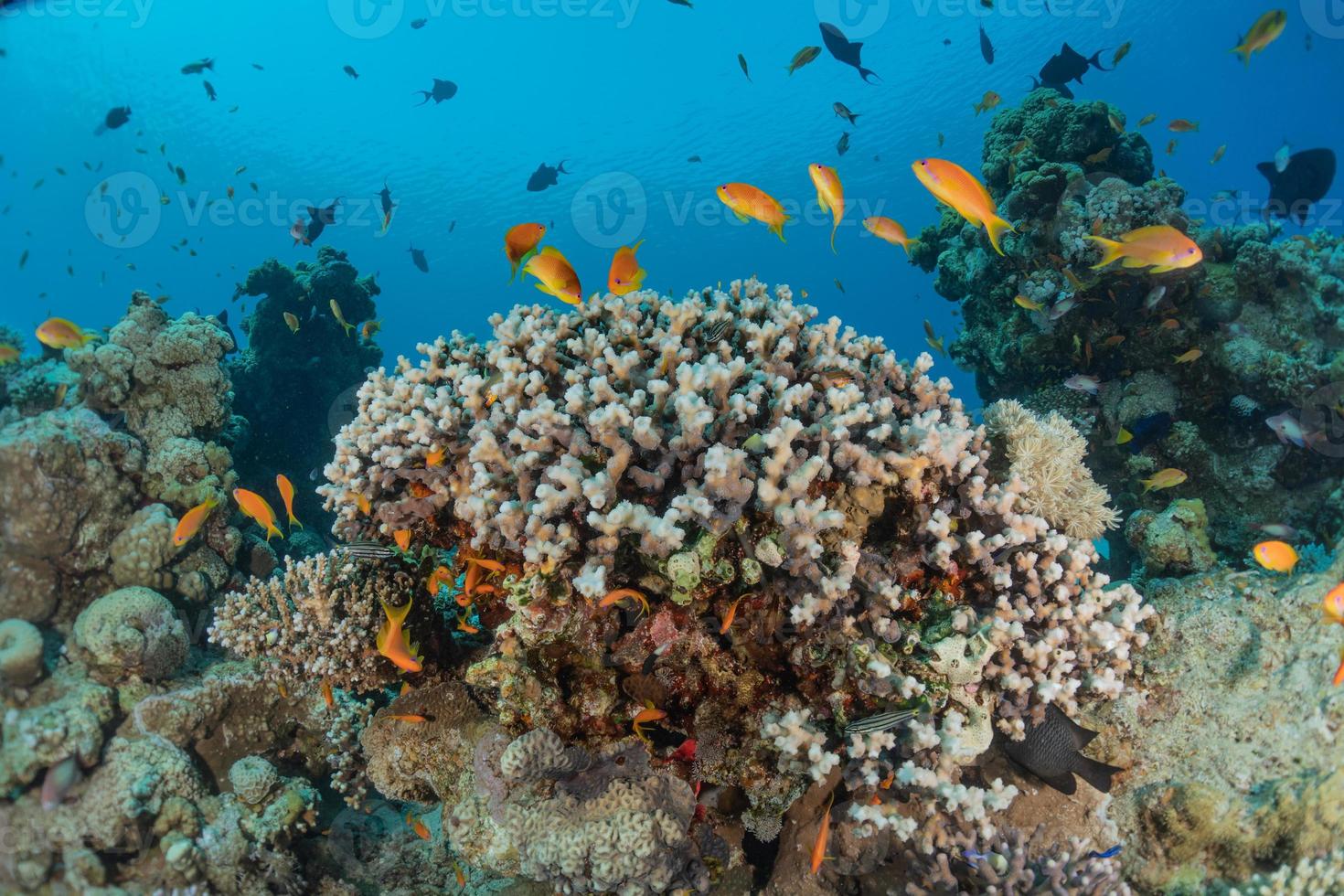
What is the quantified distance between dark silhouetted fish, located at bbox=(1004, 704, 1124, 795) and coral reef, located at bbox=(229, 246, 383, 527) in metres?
11.5

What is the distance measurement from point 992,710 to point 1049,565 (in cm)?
77

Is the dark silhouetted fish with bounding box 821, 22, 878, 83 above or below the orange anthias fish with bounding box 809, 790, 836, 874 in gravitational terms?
above

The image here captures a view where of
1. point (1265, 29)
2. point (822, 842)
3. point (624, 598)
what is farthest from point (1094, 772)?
point (1265, 29)

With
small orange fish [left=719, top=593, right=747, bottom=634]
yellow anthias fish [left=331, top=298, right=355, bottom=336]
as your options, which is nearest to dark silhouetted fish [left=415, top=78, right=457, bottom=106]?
yellow anthias fish [left=331, top=298, right=355, bottom=336]

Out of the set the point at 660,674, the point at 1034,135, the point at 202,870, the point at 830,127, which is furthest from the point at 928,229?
the point at 830,127

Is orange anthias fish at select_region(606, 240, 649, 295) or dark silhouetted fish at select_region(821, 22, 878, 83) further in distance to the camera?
Result: dark silhouetted fish at select_region(821, 22, 878, 83)

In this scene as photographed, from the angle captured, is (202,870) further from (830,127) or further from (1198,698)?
(830,127)

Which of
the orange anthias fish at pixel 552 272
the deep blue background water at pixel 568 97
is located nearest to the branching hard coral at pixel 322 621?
the orange anthias fish at pixel 552 272

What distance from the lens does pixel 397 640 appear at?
130 inches

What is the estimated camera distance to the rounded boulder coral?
4340mm

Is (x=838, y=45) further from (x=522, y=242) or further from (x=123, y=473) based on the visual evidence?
(x=123, y=473)

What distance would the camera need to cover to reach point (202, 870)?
3.57m

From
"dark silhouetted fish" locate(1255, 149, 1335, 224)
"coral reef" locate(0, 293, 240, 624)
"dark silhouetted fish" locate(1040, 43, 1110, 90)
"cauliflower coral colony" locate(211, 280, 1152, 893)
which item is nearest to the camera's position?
"cauliflower coral colony" locate(211, 280, 1152, 893)

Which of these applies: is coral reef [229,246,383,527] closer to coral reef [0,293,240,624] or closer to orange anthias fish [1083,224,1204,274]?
coral reef [0,293,240,624]
